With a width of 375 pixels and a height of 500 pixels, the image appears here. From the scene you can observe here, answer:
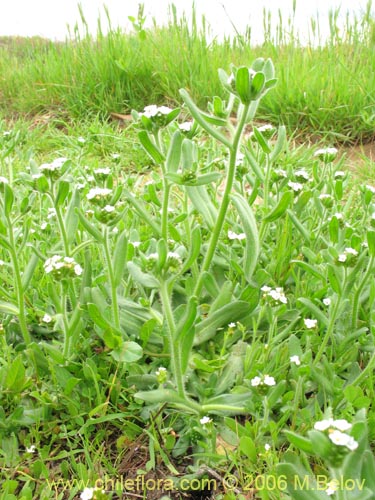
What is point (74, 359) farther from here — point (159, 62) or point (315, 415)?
point (159, 62)

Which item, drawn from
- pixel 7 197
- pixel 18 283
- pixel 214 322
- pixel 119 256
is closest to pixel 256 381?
pixel 214 322

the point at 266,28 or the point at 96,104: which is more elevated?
the point at 266,28

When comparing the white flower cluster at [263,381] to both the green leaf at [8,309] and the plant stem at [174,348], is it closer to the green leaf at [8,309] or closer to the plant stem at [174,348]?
the plant stem at [174,348]

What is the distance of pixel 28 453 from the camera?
5.09 ft

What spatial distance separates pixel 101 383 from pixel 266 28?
4.36m

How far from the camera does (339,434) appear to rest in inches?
37.5

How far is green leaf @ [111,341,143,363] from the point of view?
5.34 ft

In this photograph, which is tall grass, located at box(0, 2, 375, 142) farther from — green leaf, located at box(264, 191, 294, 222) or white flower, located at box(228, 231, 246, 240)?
green leaf, located at box(264, 191, 294, 222)

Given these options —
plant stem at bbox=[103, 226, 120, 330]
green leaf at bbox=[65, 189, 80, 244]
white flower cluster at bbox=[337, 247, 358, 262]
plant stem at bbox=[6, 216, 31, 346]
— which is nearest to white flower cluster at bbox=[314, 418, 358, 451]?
white flower cluster at bbox=[337, 247, 358, 262]

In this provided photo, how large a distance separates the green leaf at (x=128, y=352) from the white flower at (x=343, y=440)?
79cm

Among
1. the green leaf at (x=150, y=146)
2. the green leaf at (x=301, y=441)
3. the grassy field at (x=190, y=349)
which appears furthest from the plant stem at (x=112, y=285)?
the green leaf at (x=301, y=441)

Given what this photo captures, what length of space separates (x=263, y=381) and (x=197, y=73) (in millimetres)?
3912

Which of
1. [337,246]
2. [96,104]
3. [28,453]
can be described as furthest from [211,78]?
[28,453]

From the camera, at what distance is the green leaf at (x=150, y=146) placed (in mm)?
1662
